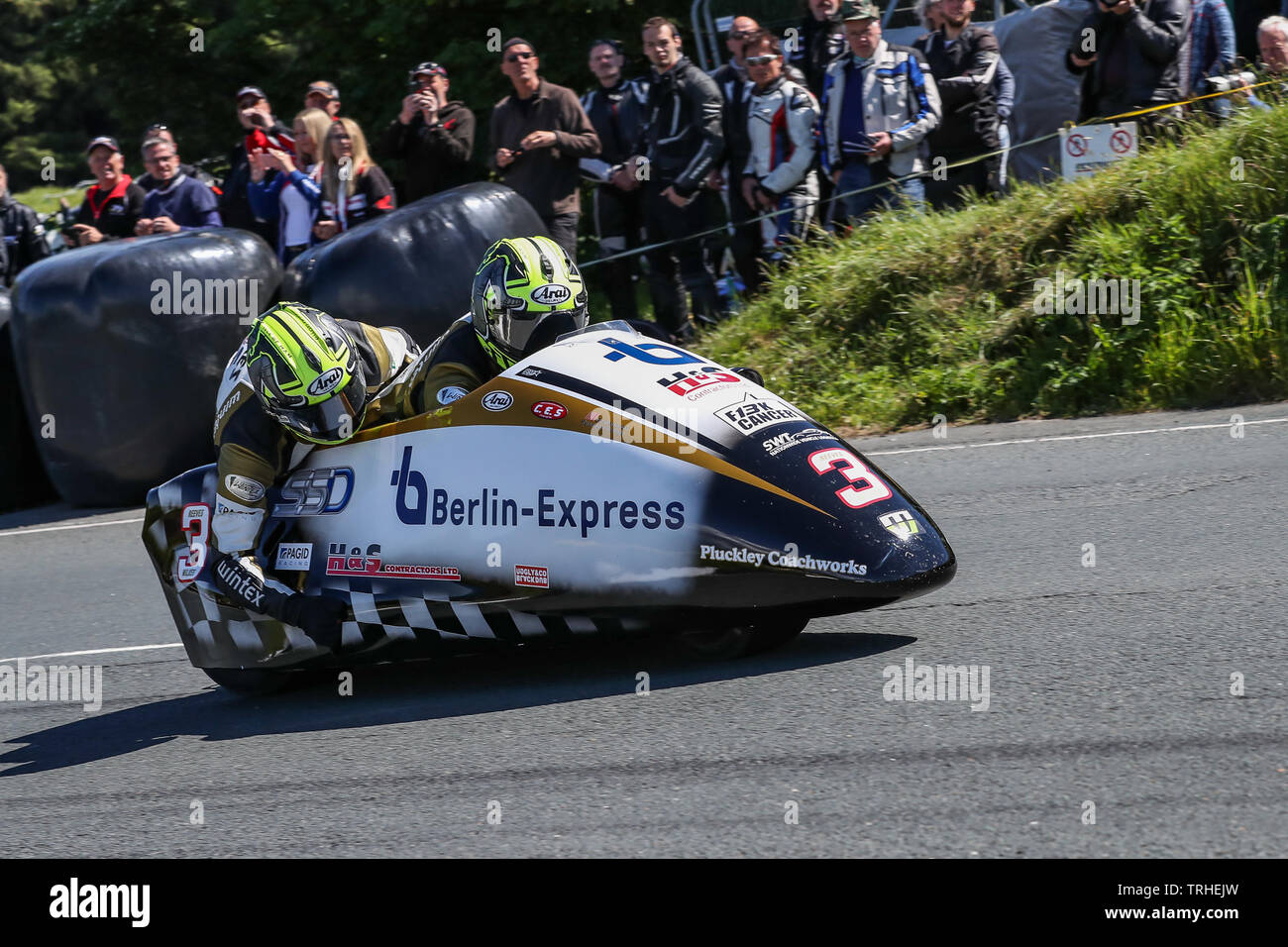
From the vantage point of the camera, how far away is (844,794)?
3736 mm

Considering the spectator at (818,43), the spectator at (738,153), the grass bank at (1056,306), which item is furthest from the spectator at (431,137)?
the spectator at (818,43)

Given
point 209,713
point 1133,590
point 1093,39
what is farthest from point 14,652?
point 1093,39

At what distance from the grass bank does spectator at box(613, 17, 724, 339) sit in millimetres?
602

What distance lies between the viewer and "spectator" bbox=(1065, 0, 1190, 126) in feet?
29.3

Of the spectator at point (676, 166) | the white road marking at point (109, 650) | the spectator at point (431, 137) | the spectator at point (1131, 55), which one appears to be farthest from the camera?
the spectator at point (431, 137)

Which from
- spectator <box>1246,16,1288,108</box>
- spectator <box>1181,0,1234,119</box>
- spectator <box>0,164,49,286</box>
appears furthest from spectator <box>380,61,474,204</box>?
spectator <box>1246,16,1288,108</box>

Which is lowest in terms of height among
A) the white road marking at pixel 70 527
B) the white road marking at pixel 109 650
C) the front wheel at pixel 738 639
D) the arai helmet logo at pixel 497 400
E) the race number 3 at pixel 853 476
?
the white road marking at pixel 70 527

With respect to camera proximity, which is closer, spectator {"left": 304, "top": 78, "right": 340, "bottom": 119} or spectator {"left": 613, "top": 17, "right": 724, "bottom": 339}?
spectator {"left": 613, "top": 17, "right": 724, "bottom": 339}

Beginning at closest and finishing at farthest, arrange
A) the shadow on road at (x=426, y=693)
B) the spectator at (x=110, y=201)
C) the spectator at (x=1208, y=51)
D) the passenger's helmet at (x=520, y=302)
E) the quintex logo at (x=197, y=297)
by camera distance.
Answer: the shadow on road at (x=426, y=693)
the passenger's helmet at (x=520, y=302)
the spectator at (x=1208, y=51)
the quintex logo at (x=197, y=297)
the spectator at (x=110, y=201)

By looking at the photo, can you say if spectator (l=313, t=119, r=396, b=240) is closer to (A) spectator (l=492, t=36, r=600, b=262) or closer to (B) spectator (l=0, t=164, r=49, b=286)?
(A) spectator (l=492, t=36, r=600, b=262)

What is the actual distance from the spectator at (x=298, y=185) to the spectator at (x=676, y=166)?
203 centimetres

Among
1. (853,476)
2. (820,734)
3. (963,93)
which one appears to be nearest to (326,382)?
(853,476)

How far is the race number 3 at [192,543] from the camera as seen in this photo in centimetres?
552

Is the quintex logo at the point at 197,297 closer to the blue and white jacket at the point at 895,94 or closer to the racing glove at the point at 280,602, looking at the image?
the blue and white jacket at the point at 895,94
